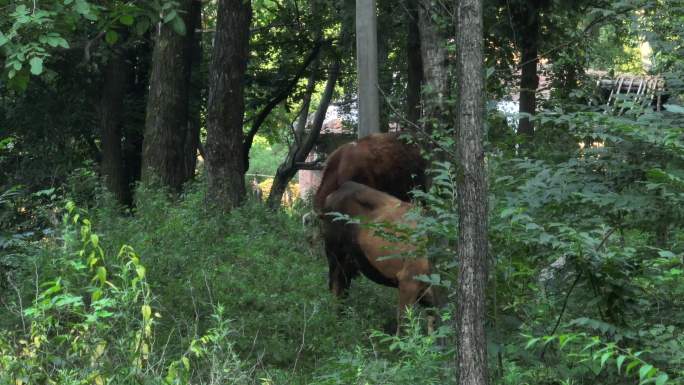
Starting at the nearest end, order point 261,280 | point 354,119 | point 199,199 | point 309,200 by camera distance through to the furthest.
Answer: point 261,280 < point 199,199 < point 309,200 < point 354,119

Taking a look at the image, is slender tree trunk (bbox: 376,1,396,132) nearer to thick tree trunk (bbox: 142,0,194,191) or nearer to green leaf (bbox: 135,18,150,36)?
thick tree trunk (bbox: 142,0,194,191)

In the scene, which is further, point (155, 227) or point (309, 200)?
point (309, 200)

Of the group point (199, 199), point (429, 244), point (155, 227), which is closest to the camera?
point (429, 244)

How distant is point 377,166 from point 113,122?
27.1ft

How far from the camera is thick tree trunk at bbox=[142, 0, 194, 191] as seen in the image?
16.0 metres

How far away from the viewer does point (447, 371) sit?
18.1ft

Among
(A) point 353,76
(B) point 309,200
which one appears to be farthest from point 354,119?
(B) point 309,200

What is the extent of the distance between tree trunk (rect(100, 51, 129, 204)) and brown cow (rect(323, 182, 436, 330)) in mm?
9009

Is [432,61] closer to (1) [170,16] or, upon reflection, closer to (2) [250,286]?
(1) [170,16]

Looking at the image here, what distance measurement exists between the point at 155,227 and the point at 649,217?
6.94m

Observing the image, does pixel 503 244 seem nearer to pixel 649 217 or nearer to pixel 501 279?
pixel 501 279

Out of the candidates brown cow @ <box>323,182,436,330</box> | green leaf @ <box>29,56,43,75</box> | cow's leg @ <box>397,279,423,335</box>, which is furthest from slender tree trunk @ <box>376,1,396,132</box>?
green leaf @ <box>29,56,43,75</box>

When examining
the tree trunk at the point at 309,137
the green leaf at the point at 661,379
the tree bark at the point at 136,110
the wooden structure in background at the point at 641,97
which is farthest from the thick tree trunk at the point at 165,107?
the green leaf at the point at 661,379

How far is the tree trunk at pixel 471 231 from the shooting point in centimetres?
488
